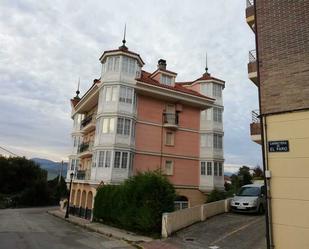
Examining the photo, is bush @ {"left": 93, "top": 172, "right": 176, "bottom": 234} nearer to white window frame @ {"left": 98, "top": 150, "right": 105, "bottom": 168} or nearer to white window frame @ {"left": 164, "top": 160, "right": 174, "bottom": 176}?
white window frame @ {"left": 98, "top": 150, "right": 105, "bottom": 168}

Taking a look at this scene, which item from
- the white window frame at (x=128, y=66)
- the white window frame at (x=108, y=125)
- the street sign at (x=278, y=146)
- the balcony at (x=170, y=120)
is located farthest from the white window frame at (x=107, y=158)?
the street sign at (x=278, y=146)

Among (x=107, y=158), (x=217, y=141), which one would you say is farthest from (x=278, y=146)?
(x=217, y=141)

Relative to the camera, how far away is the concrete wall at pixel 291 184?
10.4m

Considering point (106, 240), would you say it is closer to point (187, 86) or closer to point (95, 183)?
point (95, 183)

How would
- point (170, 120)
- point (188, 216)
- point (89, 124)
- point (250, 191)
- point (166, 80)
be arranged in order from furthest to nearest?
point (89, 124) → point (166, 80) → point (170, 120) → point (250, 191) → point (188, 216)

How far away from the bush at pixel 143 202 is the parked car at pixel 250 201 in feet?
19.5

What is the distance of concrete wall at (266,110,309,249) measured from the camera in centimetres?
1044

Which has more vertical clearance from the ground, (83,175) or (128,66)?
(128,66)

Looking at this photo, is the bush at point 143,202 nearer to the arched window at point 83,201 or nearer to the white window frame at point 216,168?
the arched window at point 83,201

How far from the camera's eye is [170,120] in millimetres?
29922

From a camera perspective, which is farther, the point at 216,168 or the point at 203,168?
the point at 216,168

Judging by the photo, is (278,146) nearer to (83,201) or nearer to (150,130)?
(150,130)

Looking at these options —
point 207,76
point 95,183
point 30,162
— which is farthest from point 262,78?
point 30,162

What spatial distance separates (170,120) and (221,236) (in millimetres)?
15888
